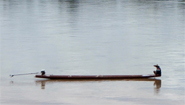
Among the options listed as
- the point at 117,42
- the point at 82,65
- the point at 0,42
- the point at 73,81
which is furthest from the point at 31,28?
the point at 73,81

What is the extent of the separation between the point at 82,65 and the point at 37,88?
400cm

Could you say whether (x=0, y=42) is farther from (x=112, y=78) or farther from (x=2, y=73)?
(x=112, y=78)

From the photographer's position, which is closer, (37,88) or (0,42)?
(37,88)

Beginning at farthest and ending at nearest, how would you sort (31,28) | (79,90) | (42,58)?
(31,28)
(42,58)
(79,90)

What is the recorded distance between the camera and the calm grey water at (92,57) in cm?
1506

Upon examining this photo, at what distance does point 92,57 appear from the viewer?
70.3ft

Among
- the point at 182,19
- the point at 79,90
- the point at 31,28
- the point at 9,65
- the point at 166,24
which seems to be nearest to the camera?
the point at 79,90

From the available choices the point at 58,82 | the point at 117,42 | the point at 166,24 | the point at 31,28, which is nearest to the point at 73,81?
the point at 58,82

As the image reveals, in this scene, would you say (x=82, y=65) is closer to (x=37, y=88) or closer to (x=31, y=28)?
(x=37, y=88)

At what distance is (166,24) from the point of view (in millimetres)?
35375

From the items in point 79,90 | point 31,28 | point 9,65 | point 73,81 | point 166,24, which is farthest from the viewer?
point 166,24

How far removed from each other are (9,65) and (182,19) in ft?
78.5

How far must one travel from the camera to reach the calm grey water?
49.4ft

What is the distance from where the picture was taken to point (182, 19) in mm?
39500
